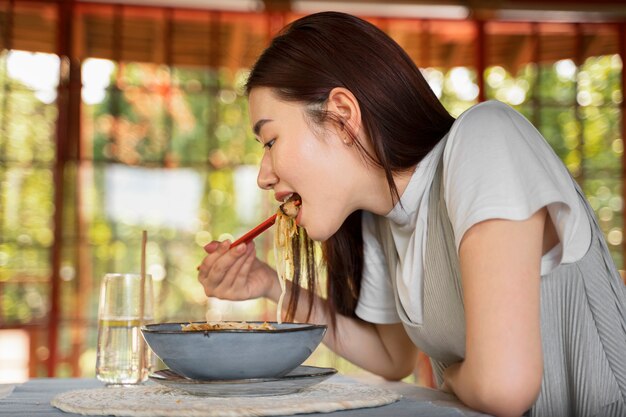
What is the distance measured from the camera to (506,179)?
1.14 meters

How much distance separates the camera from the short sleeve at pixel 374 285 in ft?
5.39

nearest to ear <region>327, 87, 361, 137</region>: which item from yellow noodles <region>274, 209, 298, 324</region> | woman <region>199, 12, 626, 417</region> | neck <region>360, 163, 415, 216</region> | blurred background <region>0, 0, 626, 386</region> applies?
woman <region>199, 12, 626, 417</region>

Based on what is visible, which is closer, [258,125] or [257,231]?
[258,125]

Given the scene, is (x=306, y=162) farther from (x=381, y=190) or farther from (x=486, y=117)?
(x=486, y=117)

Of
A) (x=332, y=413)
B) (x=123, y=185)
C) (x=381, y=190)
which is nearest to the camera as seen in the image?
(x=332, y=413)

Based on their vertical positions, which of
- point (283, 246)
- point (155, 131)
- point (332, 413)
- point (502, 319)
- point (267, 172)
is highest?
point (155, 131)

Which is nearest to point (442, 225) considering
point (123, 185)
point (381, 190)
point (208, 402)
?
point (381, 190)

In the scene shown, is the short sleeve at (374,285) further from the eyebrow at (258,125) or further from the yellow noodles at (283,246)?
the eyebrow at (258,125)

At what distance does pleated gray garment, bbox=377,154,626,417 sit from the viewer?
1236 millimetres

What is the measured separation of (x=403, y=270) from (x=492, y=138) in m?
0.33

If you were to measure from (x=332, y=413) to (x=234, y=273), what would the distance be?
0.68 m

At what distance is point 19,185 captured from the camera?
4098 millimetres

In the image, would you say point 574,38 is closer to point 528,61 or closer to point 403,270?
point 528,61

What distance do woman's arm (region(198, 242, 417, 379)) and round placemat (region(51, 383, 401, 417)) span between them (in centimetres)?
46
